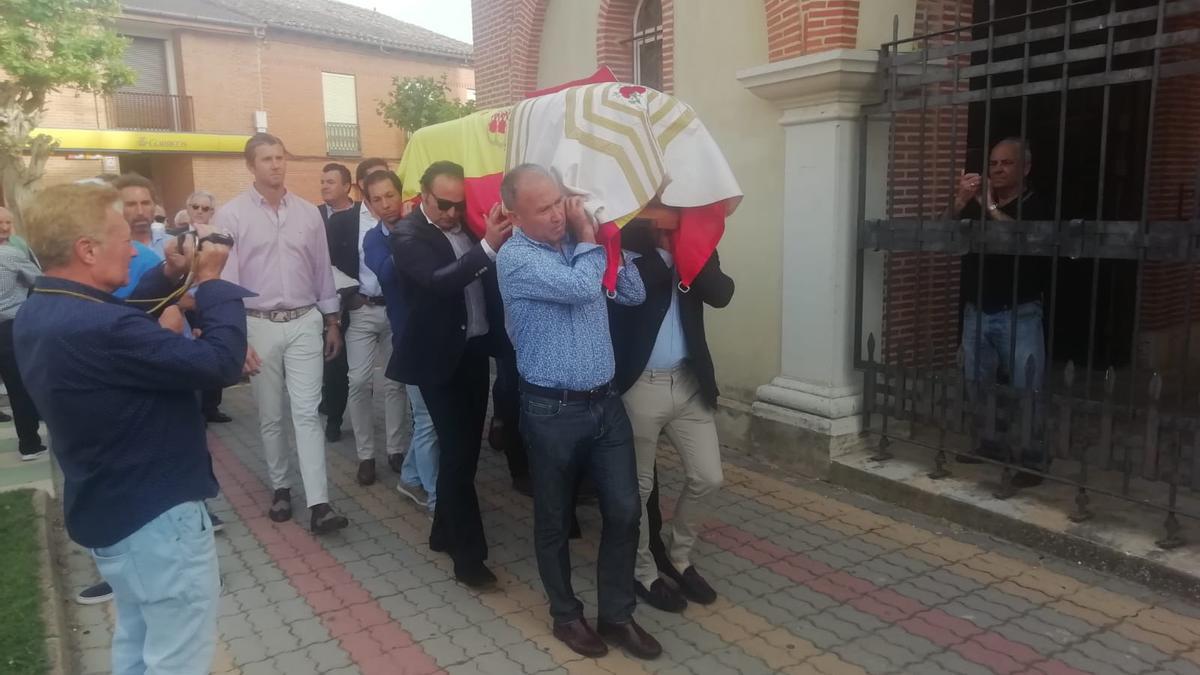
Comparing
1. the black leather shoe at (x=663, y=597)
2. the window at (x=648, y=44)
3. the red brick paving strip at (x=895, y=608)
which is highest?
the window at (x=648, y=44)

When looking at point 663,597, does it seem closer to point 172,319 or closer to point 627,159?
point 627,159

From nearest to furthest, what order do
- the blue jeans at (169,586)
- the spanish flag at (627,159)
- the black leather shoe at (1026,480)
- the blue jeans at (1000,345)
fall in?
the blue jeans at (169,586) < the spanish flag at (627,159) < the black leather shoe at (1026,480) < the blue jeans at (1000,345)

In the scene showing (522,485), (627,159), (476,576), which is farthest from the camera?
(522,485)

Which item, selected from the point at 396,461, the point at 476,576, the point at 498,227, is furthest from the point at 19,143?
the point at 498,227

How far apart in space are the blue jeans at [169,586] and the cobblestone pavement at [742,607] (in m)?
1.02

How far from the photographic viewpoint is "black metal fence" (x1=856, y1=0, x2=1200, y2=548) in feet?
13.1

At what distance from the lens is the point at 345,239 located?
617 centimetres

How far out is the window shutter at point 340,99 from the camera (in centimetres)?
2717

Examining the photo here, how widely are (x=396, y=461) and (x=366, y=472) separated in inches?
9.9

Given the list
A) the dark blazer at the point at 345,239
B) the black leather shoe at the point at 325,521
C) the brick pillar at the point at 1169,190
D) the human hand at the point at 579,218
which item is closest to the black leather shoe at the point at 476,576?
the black leather shoe at the point at 325,521

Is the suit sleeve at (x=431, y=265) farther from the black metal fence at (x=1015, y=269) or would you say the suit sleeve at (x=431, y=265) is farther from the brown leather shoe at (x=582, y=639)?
the black metal fence at (x=1015, y=269)

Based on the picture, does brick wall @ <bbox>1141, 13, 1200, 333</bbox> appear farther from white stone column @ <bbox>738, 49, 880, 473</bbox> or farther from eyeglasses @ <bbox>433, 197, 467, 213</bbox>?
eyeglasses @ <bbox>433, 197, 467, 213</bbox>

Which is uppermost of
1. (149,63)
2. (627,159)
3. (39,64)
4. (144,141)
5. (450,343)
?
(149,63)

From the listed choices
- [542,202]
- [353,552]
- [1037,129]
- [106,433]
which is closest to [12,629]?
[353,552]
